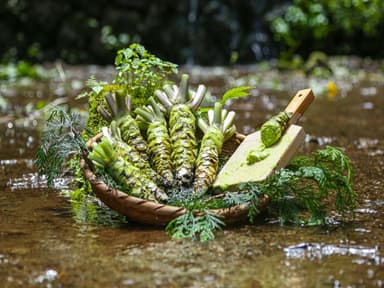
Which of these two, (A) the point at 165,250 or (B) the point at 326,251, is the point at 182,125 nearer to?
(A) the point at 165,250

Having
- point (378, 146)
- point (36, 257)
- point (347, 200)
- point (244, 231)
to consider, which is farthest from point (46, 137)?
point (378, 146)

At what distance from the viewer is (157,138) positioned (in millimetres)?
3445

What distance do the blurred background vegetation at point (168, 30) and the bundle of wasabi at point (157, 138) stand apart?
14329mm

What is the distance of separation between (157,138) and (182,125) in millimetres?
159

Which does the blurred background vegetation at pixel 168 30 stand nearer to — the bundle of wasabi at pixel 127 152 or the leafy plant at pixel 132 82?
the leafy plant at pixel 132 82

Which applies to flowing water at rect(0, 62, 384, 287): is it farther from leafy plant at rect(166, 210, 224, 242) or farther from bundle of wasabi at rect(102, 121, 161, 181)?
bundle of wasabi at rect(102, 121, 161, 181)

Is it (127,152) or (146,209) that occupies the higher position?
(127,152)

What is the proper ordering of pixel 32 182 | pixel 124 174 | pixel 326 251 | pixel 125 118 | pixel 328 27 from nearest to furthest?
pixel 326 251 → pixel 124 174 → pixel 125 118 → pixel 32 182 → pixel 328 27

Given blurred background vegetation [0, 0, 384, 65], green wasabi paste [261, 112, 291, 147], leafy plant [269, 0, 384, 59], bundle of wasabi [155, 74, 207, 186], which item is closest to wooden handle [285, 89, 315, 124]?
green wasabi paste [261, 112, 291, 147]

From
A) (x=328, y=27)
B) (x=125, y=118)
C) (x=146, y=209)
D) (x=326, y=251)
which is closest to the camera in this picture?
(x=326, y=251)

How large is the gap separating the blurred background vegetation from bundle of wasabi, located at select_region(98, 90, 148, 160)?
1427cm

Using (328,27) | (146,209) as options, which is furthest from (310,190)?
(328,27)

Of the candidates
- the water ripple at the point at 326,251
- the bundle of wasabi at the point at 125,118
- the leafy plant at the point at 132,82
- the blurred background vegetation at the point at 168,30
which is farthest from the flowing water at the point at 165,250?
the blurred background vegetation at the point at 168,30

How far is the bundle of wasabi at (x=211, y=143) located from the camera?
126 inches
